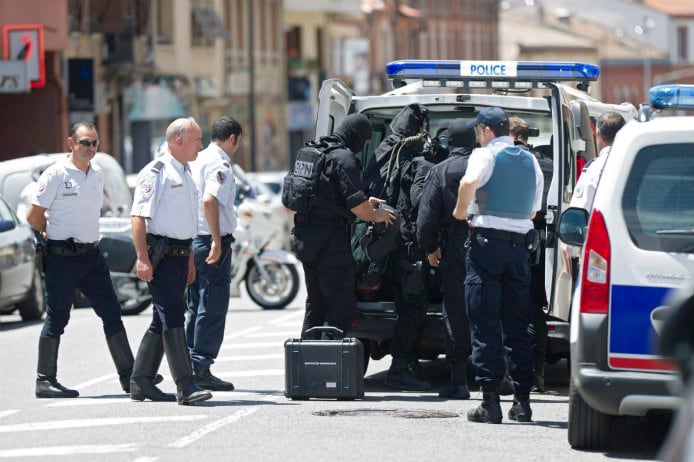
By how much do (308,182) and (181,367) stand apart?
145 centimetres

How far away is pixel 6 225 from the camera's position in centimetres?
1877

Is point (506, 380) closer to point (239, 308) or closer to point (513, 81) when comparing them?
point (513, 81)

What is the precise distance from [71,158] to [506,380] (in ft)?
10.8

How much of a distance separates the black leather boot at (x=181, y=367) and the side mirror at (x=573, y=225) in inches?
107

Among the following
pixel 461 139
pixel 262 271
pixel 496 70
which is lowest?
pixel 262 271

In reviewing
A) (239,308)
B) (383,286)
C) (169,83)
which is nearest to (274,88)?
(169,83)

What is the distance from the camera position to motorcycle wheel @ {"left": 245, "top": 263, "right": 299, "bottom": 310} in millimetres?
20406


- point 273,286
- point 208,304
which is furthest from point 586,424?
point 273,286

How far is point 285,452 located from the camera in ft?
29.0

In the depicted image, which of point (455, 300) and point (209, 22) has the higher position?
point (209, 22)

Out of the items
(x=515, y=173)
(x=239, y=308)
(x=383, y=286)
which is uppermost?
(x=515, y=173)

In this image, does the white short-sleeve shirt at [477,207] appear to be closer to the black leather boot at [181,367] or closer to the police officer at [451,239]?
the police officer at [451,239]

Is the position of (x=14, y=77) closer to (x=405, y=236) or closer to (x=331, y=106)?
(x=331, y=106)

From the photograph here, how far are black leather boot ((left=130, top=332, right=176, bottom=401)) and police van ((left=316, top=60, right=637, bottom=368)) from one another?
4.63 feet
